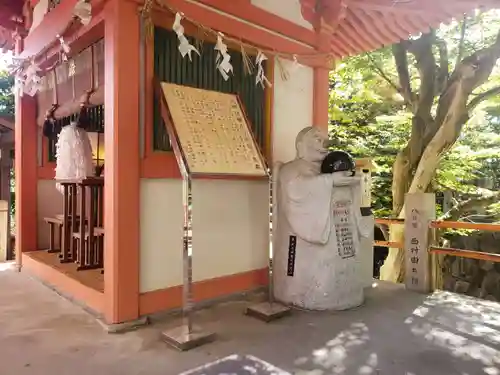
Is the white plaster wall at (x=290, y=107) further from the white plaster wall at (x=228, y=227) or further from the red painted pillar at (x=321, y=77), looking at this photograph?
the white plaster wall at (x=228, y=227)

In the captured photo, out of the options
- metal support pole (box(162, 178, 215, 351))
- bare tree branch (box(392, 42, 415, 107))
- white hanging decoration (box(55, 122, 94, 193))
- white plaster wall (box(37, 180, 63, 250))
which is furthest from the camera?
bare tree branch (box(392, 42, 415, 107))

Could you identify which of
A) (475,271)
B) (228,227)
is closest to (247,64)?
(228,227)

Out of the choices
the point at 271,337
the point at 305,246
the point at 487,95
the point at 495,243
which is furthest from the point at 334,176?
the point at 495,243

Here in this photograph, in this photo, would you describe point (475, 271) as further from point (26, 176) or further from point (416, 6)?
point (26, 176)

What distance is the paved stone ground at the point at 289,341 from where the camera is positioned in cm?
282

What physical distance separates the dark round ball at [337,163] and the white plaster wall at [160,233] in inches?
58.3

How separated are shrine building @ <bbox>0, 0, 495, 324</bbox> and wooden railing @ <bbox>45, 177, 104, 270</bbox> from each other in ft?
0.06

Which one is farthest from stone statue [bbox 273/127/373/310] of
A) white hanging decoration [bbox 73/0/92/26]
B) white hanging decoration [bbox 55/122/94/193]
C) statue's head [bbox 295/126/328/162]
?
white hanging decoration [bbox 55/122/94/193]

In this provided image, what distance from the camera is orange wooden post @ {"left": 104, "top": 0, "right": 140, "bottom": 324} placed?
136 inches

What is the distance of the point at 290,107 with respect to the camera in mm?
5031

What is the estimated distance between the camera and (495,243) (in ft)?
34.8

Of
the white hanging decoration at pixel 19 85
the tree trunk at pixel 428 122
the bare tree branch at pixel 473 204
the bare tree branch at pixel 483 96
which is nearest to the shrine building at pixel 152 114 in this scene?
the white hanging decoration at pixel 19 85

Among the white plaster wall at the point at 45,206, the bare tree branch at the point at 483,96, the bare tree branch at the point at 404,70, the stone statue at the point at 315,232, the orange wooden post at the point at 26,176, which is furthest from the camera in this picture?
the bare tree branch at the point at 404,70

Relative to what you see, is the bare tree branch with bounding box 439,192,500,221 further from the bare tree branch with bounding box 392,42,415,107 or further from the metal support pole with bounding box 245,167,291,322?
the metal support pole with bounding box 245,167,291,322
